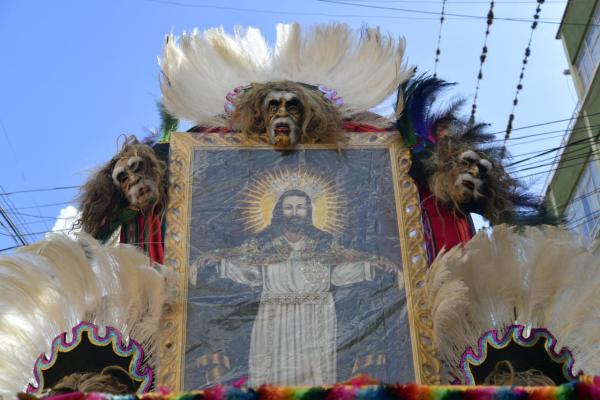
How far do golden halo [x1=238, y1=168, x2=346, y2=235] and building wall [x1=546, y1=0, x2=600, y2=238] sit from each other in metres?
6.71

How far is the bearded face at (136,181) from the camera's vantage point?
8.77 meters

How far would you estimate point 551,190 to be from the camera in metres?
16.7

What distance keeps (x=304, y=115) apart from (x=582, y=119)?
23.3 ft

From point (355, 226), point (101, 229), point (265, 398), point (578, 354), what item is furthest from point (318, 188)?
point (265, 398)

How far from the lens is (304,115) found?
9.30 metres

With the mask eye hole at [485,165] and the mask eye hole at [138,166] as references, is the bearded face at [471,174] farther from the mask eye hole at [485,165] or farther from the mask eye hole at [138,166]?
the mask eye hole at [138,166]

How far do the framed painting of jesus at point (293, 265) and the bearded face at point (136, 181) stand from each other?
0.19 m

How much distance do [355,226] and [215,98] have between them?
2.07 meters

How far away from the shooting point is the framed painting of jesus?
7.77 metres

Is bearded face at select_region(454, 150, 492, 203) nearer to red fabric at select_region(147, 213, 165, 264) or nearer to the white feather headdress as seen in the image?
the white feather headdress

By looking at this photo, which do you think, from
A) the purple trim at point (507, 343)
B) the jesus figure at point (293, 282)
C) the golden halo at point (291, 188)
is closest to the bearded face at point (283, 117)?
the golden halo at point (291, 188)

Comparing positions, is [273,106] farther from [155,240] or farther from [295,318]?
[295,318]

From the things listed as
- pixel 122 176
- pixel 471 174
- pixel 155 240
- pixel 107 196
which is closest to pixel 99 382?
pixel 155 240

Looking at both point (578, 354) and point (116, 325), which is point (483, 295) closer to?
point (578, 354)
